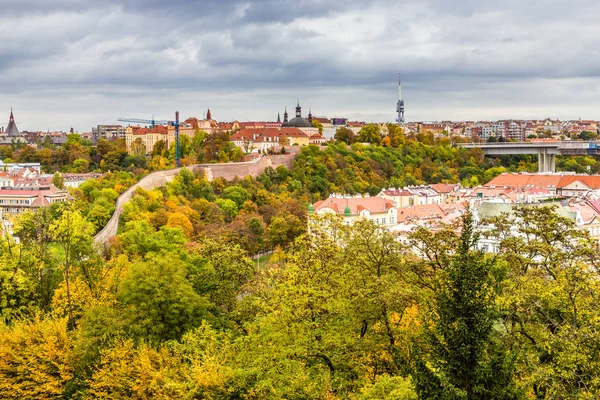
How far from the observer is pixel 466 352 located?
13422 millimetres

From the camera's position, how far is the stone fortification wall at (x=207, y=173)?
5828cm

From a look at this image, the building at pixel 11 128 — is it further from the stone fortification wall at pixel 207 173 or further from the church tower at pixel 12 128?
the stone fortification wall at pixel 207 173

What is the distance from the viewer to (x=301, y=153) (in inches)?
3482

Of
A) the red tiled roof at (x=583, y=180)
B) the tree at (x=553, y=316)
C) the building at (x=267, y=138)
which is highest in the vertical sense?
the building at (x=267, y=138)

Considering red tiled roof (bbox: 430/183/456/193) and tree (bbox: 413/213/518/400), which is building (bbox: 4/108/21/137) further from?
tree (bbox: 413/213/518/400)

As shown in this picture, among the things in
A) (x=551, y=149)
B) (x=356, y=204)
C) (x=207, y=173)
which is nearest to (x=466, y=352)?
(x=356, y=204)

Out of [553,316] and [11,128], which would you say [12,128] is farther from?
[553,316]

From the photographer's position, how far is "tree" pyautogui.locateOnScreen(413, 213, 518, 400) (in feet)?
44.2

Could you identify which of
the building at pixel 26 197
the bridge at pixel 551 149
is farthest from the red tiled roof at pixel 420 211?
the bridge at pixel 551 149

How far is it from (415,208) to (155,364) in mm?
46205

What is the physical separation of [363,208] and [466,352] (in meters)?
50.2

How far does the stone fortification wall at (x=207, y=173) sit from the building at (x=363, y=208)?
1497cm

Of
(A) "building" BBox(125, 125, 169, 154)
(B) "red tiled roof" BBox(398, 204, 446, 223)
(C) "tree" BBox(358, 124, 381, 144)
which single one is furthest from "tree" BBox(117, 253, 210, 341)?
(A) "building" BBox(125, 125, 169, 154)

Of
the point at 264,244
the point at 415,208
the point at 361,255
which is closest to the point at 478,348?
the point at 361,255
